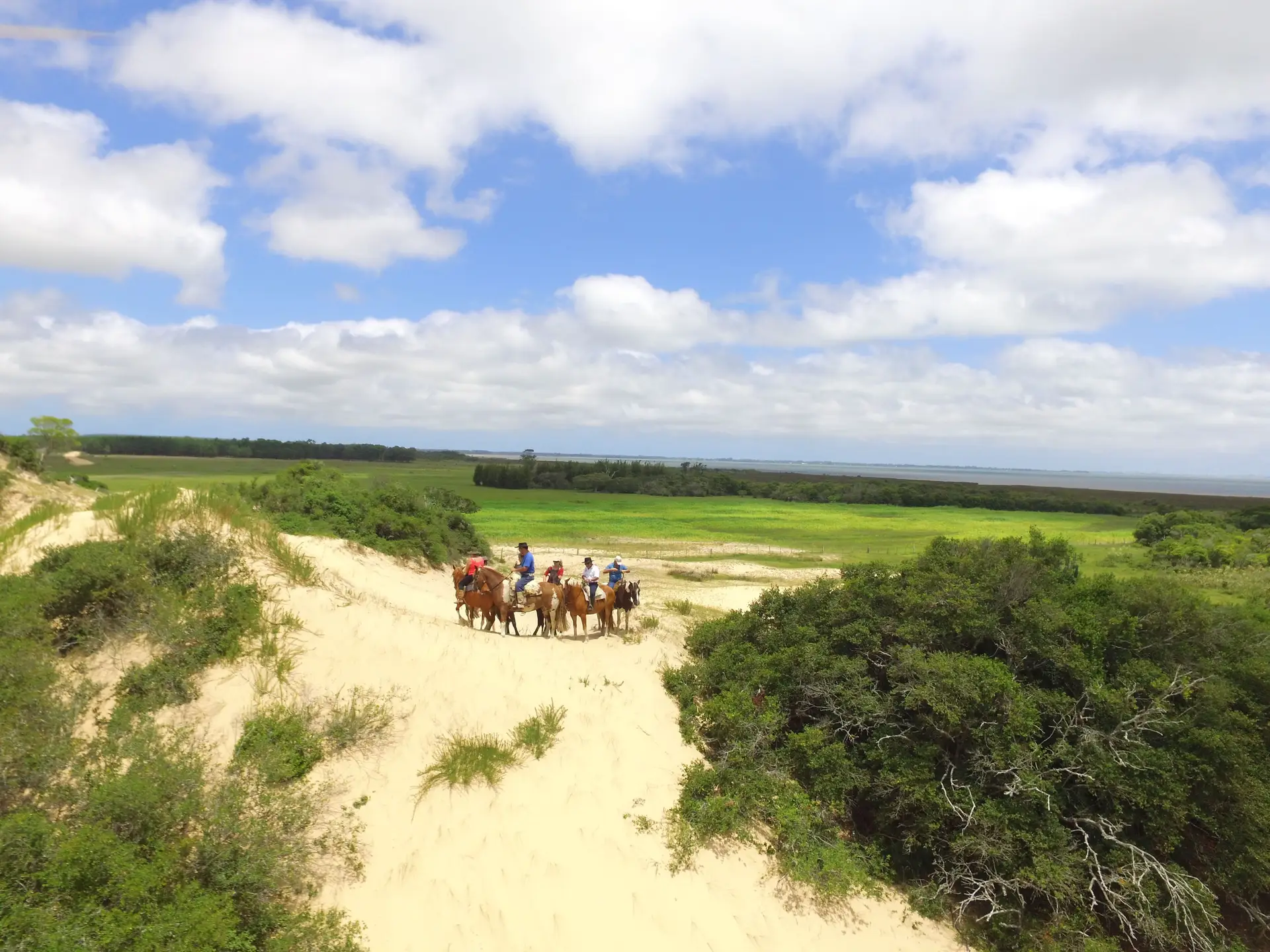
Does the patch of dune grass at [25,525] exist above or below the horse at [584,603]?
above

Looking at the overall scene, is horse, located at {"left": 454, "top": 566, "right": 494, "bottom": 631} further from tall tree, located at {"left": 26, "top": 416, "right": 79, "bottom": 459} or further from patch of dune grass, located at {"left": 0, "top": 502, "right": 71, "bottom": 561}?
tall tree, located at {"left": 26, "top": 416, "right": 79, "bottom": 459}

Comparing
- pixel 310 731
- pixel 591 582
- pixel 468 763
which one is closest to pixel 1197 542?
pixel 591 582

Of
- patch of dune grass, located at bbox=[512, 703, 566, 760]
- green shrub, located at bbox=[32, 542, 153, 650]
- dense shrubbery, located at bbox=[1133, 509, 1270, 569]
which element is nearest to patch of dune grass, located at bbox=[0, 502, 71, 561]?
green shrub, located at bbox=[32, 542, 153, 650]

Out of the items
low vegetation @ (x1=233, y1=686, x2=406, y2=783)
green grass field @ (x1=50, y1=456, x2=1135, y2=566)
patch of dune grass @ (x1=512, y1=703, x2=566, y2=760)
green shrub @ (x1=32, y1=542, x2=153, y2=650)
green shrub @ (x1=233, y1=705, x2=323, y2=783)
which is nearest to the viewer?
green shrub @ (x1=233, y1=705, x2=323, y2=783)

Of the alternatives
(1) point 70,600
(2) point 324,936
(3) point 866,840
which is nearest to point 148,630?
(1) point 70,600

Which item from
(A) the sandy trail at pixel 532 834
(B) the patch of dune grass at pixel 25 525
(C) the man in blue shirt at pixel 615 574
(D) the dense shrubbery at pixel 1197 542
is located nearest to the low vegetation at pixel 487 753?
(A) the sandy trail at pixel 532 834

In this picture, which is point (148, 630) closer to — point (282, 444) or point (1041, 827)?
point (1041, 827)

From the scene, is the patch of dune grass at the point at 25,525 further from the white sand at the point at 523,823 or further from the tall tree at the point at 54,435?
the tall tree at the point at 54,435
